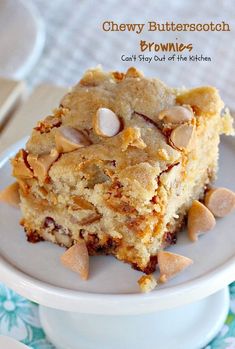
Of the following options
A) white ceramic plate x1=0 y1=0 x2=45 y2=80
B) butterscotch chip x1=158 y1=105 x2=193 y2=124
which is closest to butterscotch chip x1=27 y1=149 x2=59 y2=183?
butterscotch chip x1=158 y1=105 x2=193 y2=124

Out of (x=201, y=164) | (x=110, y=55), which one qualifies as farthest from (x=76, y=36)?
(x=201, y=164)

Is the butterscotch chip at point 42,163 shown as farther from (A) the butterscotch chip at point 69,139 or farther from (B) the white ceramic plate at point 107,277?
(B) the white ceramic plate at point 107,277

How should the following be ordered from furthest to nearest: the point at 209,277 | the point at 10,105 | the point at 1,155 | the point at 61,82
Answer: the point at 61,82
the point at 10,105
the point at 1,155
the point at 209,277

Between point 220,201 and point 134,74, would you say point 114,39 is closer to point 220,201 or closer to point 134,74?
point 134,74

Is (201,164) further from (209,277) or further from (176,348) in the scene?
(176,348)

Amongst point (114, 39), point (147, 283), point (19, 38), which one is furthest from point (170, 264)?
point (114, 39)

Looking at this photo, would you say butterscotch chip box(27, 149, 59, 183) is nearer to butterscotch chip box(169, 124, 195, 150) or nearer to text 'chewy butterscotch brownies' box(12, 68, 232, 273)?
text 'chewy butterscotch brownies' box(12, 68, 232, 273)

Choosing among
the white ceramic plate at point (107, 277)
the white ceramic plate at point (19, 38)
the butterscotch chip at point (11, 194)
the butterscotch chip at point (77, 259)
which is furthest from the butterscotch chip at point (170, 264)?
the white ceramic plate at point (19, 38)
